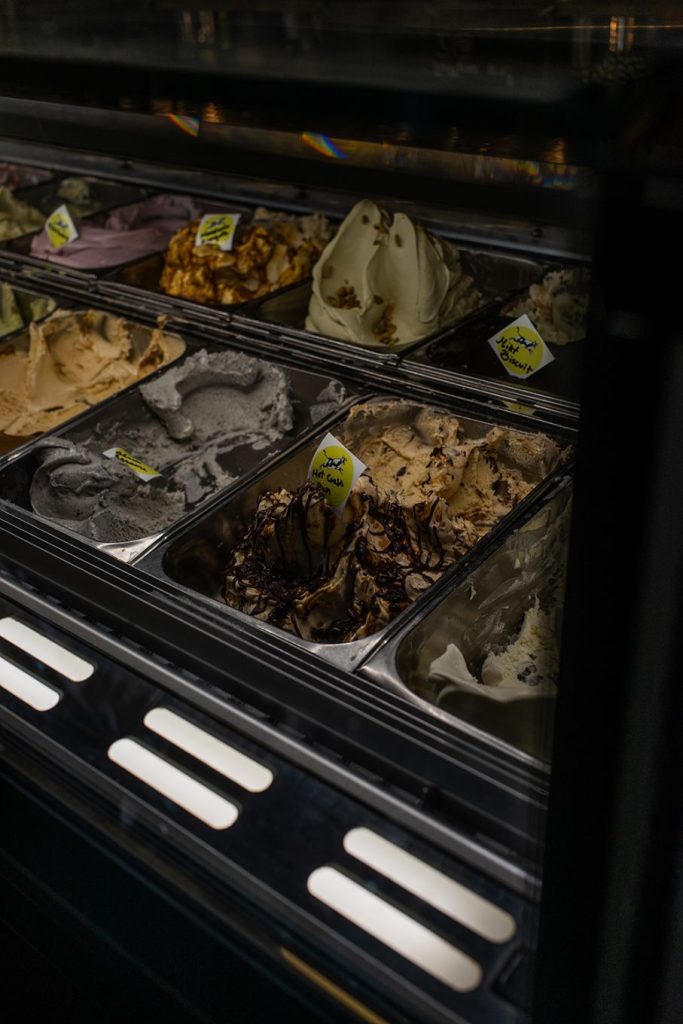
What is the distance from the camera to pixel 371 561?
1.44 m

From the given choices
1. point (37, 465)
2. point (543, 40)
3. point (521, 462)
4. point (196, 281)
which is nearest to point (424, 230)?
point (196, 281)

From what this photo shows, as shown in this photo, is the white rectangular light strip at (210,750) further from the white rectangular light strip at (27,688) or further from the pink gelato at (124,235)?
the pink gelato at (124,235)

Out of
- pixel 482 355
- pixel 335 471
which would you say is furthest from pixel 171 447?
pixel 482 355

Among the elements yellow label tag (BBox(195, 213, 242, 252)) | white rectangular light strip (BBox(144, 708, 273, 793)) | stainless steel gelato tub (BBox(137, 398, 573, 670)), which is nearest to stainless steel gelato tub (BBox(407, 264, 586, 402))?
stainless steel gelato tub (BBox(137, 398, 573, 670))

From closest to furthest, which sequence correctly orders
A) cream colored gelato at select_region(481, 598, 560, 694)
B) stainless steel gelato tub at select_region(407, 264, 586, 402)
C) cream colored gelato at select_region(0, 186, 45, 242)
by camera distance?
cream colored gelato at select_region(481, 598, 560, 694) → stainless steel gelato tub at select_region(407, 264, 586, 402) → cream colored gelato at select_region(0, 186, 45, 242)

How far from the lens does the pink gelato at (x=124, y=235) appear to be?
2.67 meters

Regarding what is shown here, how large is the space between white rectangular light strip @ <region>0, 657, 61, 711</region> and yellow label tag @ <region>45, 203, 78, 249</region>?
5.53 feet

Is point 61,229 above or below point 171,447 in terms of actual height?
above

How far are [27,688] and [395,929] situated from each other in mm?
632

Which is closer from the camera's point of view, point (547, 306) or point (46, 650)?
→ point (46, 650)

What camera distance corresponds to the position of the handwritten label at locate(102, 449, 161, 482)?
70.1 inches

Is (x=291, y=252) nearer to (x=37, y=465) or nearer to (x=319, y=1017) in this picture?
(x=37, y=465)

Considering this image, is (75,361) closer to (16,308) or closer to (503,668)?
(16,308)

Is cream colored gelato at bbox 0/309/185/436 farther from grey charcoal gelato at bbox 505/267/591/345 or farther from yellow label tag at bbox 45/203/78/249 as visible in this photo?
grey charcoal gelato at bbox 505/267/591/345
